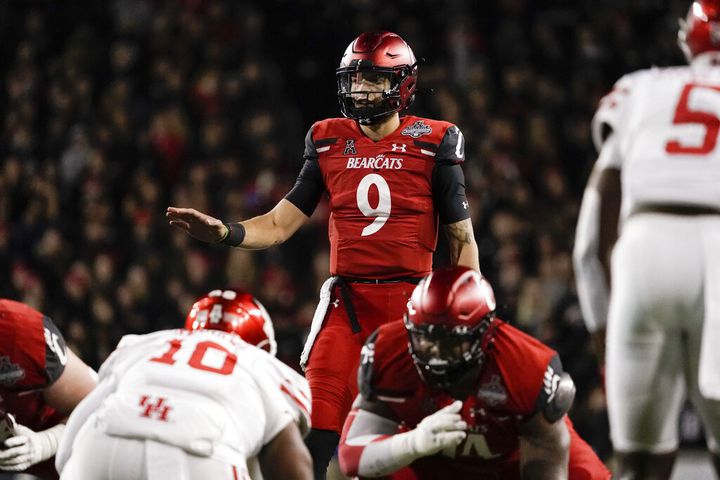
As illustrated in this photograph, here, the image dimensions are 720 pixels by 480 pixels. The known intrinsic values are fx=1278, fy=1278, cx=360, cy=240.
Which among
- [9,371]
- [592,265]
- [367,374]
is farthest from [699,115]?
[9,371]

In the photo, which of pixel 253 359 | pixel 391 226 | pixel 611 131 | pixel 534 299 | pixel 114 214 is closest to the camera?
pixel 611 131

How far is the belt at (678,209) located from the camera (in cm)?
358

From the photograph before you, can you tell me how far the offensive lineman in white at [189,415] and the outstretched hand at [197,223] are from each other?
3.34 ft

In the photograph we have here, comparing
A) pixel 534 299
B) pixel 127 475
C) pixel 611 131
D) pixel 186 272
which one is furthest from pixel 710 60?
pixel 186 272

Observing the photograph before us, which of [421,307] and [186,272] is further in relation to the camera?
[186,272]

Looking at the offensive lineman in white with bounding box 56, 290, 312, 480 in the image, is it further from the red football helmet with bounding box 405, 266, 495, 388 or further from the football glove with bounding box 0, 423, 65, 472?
the football glove with bounding box 0, 423, 65, 472

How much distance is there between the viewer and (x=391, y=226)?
5.33 meters

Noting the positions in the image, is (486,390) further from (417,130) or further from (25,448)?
(25,448)

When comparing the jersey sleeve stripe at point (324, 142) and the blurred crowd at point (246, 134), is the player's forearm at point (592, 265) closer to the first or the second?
the jersey sleeve stripe at point (324, 142)

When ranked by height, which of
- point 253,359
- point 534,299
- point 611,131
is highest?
point 611,131

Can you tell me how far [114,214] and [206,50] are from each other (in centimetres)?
216

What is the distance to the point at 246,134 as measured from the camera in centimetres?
1122

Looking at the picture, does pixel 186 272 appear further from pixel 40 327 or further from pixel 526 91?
pixel 40 327

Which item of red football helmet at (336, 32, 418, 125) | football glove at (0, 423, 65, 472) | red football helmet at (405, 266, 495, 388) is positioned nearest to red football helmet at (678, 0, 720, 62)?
red football helmet at (405, 266, 495, 388)
